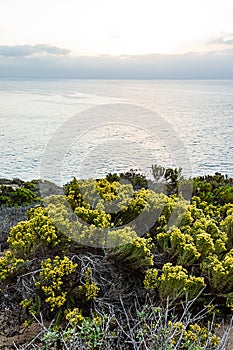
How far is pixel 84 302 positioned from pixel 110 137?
38.8ft

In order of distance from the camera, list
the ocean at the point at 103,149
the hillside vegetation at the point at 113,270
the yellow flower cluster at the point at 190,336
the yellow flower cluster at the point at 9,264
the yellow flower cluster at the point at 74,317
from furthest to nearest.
Answer: 1. the ocean at the point at 103,149
2. the yellow flower cluster at the point at 9,264
3. the hillside vegetation at the point at 113,270
4. the yellow flower cluster at the point at 74,317
5. the yellow flower cluster at the point at 190,336

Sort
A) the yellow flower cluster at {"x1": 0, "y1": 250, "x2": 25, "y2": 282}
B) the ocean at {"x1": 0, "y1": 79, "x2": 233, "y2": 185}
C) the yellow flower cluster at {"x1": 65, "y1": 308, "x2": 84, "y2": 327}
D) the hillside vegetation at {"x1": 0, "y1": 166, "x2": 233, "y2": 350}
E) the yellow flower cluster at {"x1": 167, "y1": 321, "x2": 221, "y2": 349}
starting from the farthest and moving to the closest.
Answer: the ocean at {"x1": 0, "y1": 79, "x2": 233, "y2": 185} → the yellow flower cluster at {"x1": 0, "y1": 250, "x2": 25, "y2": 282} → the hillside vegetation at {"x1": 0, "y1": 166, "x2": 233, "y2": 350} → the yellow flower cluster at {"x1": 65, "y1": 308, "x2": 84, "y2": 327} → the yellow flower cluster at {"x1": 167, "y1": 321, "x2": 221, "y2": 349}

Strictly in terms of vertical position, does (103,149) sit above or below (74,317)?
above

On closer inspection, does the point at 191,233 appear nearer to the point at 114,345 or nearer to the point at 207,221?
the point at 207,221

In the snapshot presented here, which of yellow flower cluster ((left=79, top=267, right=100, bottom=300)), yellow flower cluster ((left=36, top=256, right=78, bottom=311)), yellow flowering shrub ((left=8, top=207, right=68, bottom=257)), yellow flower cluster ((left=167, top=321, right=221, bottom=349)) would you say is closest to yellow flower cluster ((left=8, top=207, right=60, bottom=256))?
yellow flowering shrub ((left=8, top=207, right=68, bottom=257))

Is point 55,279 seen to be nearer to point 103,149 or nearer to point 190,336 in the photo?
point 190,336

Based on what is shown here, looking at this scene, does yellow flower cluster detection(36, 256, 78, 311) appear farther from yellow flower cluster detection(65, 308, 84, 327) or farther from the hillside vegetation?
yellow flower cluster detection(65, 308, 84, 327)

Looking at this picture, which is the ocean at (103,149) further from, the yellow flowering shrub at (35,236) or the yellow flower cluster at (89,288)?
the yellow flower cluster at (89,288)

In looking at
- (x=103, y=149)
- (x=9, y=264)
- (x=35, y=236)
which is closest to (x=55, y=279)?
(x=35, y=236)

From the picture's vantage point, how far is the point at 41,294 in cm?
316

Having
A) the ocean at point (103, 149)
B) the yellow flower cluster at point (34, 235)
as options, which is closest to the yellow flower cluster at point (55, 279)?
the yellow flower cluster at point (34, 235)

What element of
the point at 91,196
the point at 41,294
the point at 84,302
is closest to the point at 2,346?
the point at 41,294

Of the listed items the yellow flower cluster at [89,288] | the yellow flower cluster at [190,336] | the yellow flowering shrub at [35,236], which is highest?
the yellow flowering shrub at [35,236]

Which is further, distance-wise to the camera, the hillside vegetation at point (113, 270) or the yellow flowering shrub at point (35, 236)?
the yellow flowering shrub at point (35, 236)
